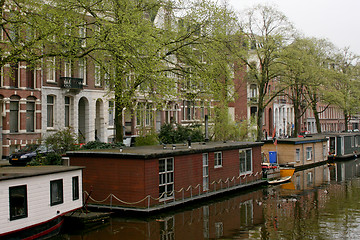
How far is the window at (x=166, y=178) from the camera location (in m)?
20.9

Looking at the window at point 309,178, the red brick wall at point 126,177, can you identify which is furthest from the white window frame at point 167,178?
the window at point 309,178

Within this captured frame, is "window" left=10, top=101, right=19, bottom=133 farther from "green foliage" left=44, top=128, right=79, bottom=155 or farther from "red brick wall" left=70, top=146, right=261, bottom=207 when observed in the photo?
"red brick wall" left=70, top=146, right=261, bottom=207

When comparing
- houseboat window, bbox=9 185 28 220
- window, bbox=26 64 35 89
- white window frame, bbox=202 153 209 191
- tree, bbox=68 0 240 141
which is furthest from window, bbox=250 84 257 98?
houseboat window, bbox=9 185 28 220

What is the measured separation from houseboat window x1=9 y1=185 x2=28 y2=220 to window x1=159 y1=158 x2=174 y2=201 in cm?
691

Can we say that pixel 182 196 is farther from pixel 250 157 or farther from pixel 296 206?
pixel 250 157

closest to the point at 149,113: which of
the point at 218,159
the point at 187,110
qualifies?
the point at 218,159

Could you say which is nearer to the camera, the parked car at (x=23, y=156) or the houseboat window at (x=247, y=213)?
the houseboat window at (x=247, y=213)

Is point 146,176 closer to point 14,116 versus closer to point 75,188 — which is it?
point 75,188

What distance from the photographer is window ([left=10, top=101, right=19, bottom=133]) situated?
36.1m

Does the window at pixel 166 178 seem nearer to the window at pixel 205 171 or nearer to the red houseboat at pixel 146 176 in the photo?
the red houseboat at pixel 146 176

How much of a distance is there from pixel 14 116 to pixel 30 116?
5.16ft

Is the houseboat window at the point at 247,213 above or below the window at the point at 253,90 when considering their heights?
below

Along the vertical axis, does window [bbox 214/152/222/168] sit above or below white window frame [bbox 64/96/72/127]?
below

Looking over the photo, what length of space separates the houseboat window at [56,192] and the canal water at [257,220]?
4.29 feet
